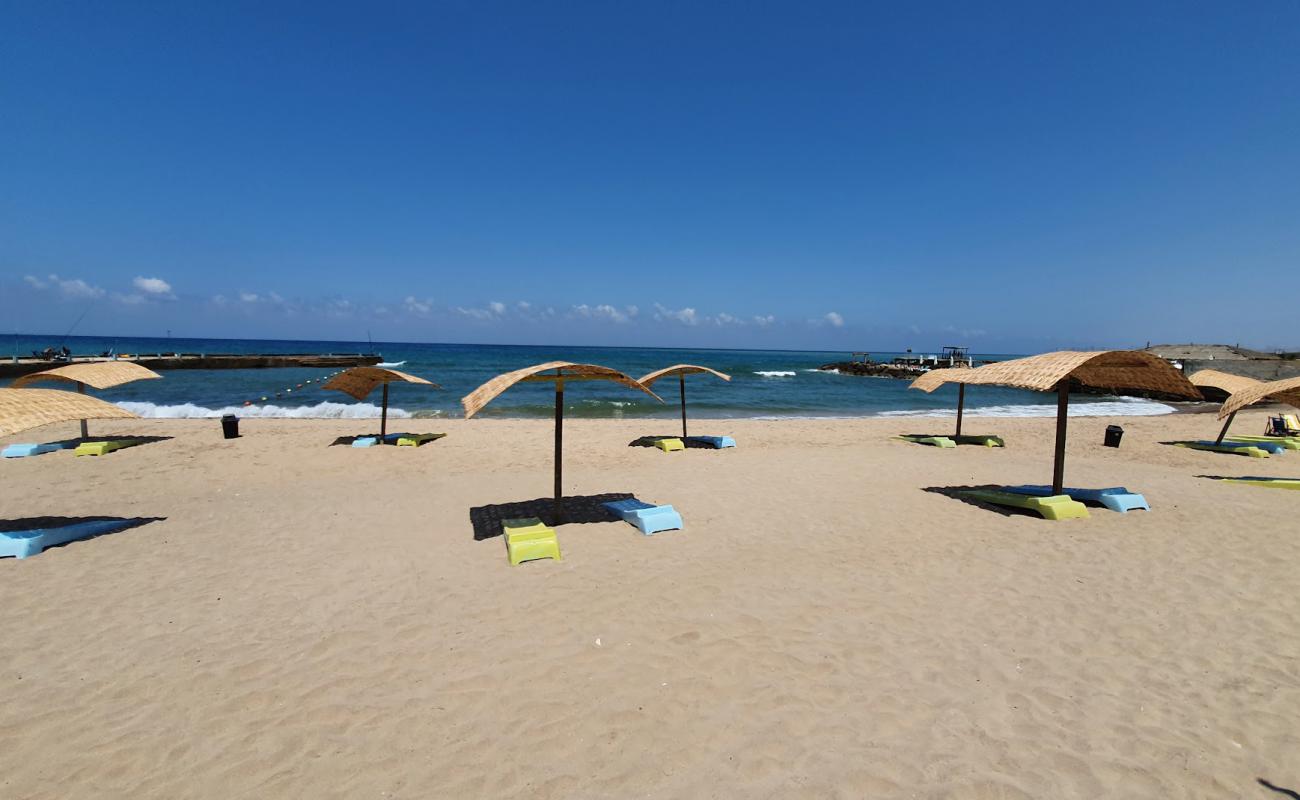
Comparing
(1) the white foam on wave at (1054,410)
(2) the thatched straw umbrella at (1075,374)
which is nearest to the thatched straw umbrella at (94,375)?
(2) the thatched straw umbrella at (1075,374)

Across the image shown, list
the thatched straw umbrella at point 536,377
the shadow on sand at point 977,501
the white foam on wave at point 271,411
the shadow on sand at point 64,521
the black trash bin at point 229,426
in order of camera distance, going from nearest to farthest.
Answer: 1. the thatched straw umbrella at point 536,377
2. the shadow on sand at point 64,521
3. the shadow on sand at point 977,501
4. the black trash bin at point 229,426
5. the white foam on wave at point 271,411

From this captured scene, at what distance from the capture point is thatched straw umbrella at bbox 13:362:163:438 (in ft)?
36.0

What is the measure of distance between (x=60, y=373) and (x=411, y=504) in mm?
9220

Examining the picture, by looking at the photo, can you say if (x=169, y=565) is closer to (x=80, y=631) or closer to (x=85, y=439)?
(x=80, y=631)

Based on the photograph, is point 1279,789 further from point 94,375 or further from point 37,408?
point 94,375

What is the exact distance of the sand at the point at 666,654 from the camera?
2922 millimetres

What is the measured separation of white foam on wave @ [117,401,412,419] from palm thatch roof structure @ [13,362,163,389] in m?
7.76

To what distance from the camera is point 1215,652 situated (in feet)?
13.2

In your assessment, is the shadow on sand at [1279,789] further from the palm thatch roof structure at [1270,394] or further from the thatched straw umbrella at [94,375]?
the thatched straw umbrella at [94,375]

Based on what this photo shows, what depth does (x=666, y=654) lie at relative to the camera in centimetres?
395

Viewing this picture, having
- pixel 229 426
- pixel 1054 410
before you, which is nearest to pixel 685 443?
pixel 229 426

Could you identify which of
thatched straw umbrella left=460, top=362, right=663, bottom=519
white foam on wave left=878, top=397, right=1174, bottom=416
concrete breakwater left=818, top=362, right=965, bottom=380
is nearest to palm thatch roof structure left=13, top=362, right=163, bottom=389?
thatched straw umbrella left=460, top=362, right=663, bottom=519

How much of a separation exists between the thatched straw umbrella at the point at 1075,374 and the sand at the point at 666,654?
5.08 ft

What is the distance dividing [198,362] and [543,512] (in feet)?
161
